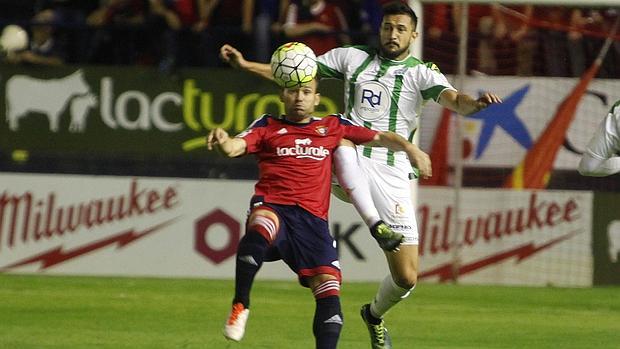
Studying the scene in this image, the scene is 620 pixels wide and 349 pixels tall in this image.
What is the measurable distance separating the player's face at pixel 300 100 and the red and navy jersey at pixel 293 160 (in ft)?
0.19

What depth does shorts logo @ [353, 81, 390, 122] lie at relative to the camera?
9.48 metres

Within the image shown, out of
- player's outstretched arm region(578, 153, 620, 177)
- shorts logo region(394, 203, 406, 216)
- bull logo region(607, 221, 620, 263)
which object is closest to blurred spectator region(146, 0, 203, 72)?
bull logo region(607, 221, 620, 263)

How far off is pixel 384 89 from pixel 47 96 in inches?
235

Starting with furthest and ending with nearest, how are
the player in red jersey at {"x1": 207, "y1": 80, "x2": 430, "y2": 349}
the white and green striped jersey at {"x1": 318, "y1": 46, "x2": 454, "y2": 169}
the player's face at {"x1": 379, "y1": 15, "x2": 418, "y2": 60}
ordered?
the white and green striped jersey at {"x1": 318, "y1": 46, "x2": 454, "y2": 169} < the player's face at {"x1": 379, "y1": 15, "x2": 418, "y2": 60} < the player in red jersey at {"x1": 207, "y1": 80, "x2": 430, "y2": 349}

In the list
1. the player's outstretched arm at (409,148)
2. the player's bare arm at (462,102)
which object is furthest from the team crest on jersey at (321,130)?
the player's bare arm at (462,102)

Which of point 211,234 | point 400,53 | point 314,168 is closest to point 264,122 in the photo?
point 314,168

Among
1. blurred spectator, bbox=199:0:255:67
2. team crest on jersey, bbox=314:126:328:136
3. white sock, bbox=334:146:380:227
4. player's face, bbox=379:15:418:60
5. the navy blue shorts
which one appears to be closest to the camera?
the navy blue shorts

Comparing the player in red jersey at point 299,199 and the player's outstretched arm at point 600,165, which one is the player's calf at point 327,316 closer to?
the player in red jersey at point 299,199

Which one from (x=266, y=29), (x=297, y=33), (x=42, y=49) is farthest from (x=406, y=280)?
(x=42, y=49)

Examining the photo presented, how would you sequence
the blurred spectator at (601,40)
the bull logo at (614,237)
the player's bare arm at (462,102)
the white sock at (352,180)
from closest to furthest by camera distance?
the white sock at (352,180), the player's bare arm at (462,102), the bull logo at (614,237), the blurred spectator at (601,40)

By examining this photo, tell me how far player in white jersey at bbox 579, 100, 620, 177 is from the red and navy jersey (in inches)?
88.8

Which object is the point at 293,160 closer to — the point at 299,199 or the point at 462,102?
the point at 299,199

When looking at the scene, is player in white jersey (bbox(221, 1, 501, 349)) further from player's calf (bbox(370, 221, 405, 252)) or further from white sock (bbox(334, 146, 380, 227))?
player's calf (bbox(370, 221, 405, 252))

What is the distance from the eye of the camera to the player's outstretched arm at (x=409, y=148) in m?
7.57
